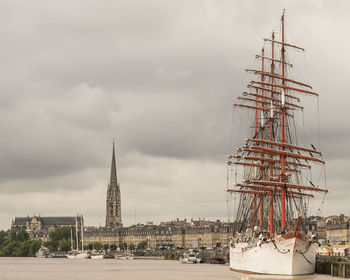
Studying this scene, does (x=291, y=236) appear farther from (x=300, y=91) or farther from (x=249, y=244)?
(x=300, y=91)

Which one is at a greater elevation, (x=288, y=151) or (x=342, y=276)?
(x=288, y=151)

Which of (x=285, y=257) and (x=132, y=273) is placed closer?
(x=285, y=257)

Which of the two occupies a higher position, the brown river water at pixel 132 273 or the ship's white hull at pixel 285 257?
the ship's white hull at pixel 285 257

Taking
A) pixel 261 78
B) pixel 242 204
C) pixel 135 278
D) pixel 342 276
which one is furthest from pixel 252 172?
pixel 342 276

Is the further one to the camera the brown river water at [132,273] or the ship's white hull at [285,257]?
the brown river water at [132,273]

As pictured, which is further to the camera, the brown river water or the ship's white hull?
the brown river water

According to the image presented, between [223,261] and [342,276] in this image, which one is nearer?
[342,276]

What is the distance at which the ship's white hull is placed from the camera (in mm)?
67375

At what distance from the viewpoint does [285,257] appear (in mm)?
67875

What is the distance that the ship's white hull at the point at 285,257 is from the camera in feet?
221

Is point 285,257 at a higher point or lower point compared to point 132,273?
higher

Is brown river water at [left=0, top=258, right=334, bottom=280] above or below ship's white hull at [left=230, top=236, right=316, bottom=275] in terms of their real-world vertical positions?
below

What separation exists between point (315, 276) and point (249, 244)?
11205mm

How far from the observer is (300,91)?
78.1m
